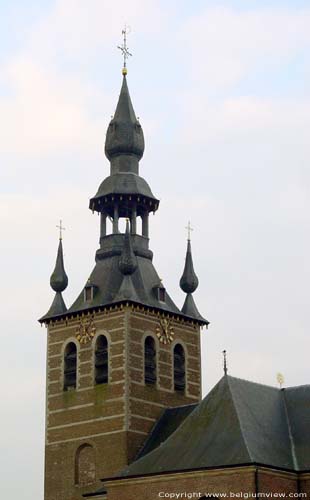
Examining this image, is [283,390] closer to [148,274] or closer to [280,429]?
[280,429]

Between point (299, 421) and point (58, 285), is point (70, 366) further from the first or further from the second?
point (299, 421)

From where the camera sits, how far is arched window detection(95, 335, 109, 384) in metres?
71.1

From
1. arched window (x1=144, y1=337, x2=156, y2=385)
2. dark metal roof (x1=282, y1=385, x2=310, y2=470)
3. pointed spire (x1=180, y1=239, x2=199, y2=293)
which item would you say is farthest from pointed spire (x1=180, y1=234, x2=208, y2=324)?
dark metal roof (x1=282, y1=385, x2=310, y2=470)

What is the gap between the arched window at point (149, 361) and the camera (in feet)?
234

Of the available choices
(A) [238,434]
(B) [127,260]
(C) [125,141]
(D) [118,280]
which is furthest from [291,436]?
(C) [125,141]

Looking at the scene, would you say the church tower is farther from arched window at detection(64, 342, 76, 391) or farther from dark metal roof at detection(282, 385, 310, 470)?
dark metal roof at detection(282, 385, 310, 470)

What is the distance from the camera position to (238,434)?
61000 millimetres

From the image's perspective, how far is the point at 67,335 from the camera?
7362cm

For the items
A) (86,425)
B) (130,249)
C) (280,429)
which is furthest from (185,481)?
(130,249)

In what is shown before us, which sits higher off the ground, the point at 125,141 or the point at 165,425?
the point at 125,141

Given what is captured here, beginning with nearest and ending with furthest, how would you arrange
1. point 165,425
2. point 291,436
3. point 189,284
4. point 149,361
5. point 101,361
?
point 291,436, point 165,425, point 101,361, point 149,361, point 189,284

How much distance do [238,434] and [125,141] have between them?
2190 centimetres

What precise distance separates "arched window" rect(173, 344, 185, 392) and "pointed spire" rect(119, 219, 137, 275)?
513cm

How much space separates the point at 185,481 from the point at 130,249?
Result: 16.0 metres
